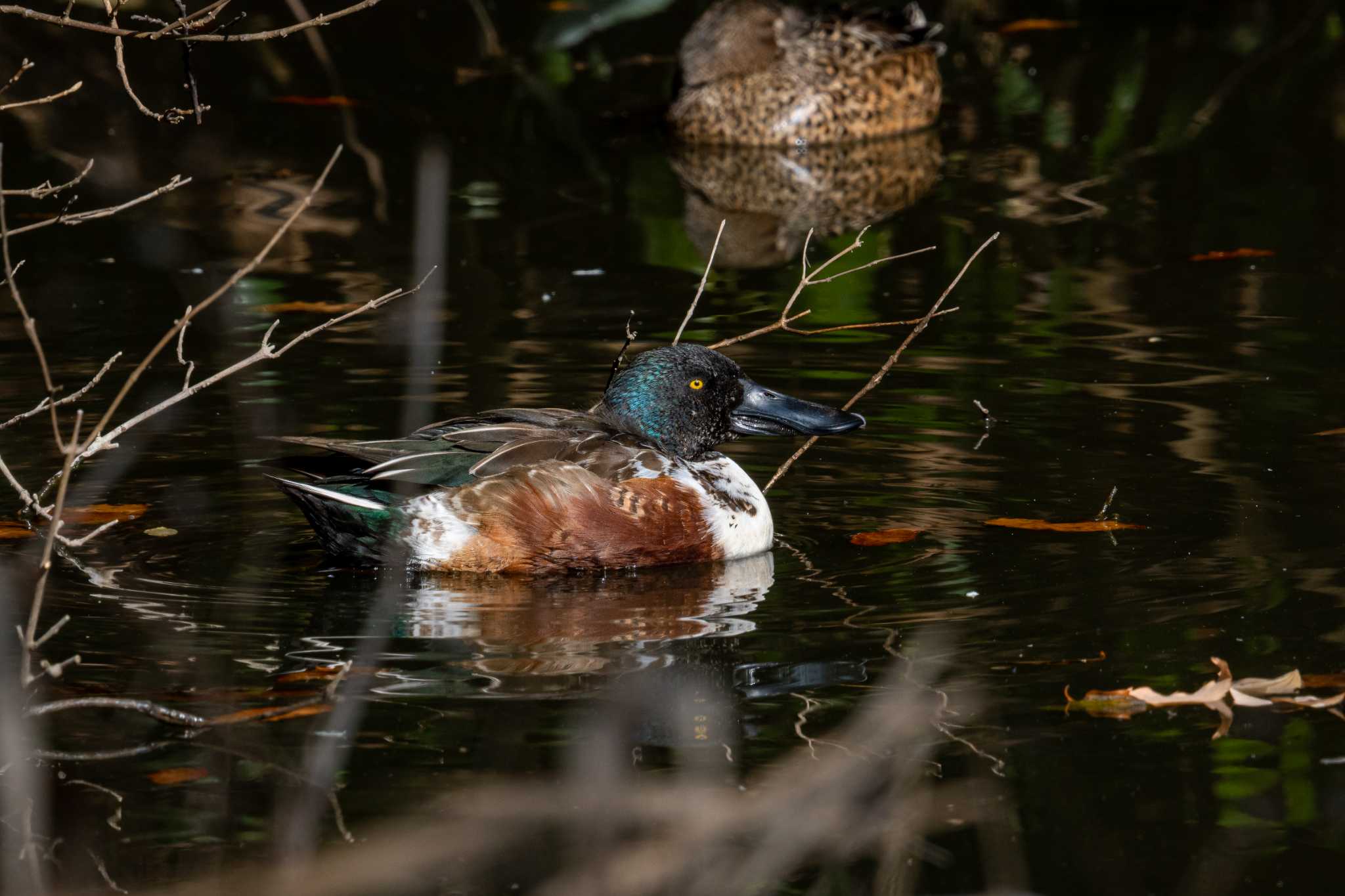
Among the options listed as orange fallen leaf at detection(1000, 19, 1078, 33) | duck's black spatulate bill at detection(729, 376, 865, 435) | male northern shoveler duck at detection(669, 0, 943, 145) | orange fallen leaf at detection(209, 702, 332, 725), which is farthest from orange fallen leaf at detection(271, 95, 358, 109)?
orange fallen leaf at detection(209, 702, 332, 725)

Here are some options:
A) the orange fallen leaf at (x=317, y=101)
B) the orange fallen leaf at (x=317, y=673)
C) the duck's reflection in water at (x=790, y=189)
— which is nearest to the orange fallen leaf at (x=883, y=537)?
the orange fallen leaf at (x=317, y=673)

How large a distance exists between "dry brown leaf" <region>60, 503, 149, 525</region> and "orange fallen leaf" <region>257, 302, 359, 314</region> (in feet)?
8.43

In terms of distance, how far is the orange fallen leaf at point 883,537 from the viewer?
650 cm

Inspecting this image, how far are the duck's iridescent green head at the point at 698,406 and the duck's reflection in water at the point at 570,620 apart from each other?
1.82ft

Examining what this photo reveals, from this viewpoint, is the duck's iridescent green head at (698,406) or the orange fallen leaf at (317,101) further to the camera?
the orange fallen leaf at (317,101)

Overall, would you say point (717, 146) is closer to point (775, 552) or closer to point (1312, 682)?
point (775, 552)

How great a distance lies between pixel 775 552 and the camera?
6.64 metres

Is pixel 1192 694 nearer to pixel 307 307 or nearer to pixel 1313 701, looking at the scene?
pixel 1313 701

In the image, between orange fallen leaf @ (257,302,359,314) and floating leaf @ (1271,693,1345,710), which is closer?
floating leaf @ (1271,693,1345,710)

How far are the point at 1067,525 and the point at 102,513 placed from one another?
10.3ft

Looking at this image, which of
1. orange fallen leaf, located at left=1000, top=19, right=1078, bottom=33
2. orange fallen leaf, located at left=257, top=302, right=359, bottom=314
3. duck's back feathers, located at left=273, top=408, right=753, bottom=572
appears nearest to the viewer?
duck's back feathers, located at left=273, top=408, right=753, bottom=572

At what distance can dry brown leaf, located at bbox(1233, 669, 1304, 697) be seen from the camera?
16.1 feet

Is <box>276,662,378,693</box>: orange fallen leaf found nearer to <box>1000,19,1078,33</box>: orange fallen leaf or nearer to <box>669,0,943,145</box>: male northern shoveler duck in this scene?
<box>669,0,943,145</box>: male northern shoveler duck

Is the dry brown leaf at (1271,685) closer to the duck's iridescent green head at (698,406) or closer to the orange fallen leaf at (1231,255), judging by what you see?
the duck's iridescent green head at (698,406)
